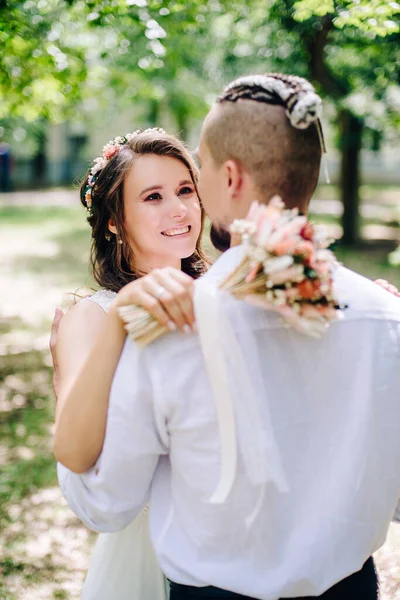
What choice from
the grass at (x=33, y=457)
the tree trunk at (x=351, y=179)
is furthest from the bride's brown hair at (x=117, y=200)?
the tree trunk at (x=351, y=179)

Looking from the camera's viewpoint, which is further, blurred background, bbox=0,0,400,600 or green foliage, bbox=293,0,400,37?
blurred background, bbox=0,0,400,600

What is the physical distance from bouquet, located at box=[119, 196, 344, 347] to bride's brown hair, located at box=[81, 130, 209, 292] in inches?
51.2

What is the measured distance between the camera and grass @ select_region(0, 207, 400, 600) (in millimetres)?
3727

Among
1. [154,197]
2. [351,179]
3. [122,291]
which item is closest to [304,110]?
[122,291]

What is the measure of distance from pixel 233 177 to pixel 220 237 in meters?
0.17

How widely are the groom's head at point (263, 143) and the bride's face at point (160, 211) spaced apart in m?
1.09

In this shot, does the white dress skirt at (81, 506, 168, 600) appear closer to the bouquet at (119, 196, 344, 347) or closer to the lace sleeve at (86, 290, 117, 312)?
the lace sleeve at (86, 290, 117, 312)

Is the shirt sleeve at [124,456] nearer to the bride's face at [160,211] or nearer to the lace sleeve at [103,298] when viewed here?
the lace sleeve at [103,298]

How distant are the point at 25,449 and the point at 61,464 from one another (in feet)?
13.1

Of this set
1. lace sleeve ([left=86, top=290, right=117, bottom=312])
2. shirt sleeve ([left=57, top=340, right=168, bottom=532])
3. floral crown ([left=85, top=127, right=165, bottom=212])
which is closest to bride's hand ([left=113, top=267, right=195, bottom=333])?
A: shirt sleeve ([left=57, top=340, right=168, bottom=532])

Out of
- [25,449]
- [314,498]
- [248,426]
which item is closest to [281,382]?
[248,426]

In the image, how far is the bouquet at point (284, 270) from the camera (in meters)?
1.31

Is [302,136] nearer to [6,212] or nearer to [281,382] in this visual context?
[281,382]

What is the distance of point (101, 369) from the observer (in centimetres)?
151
